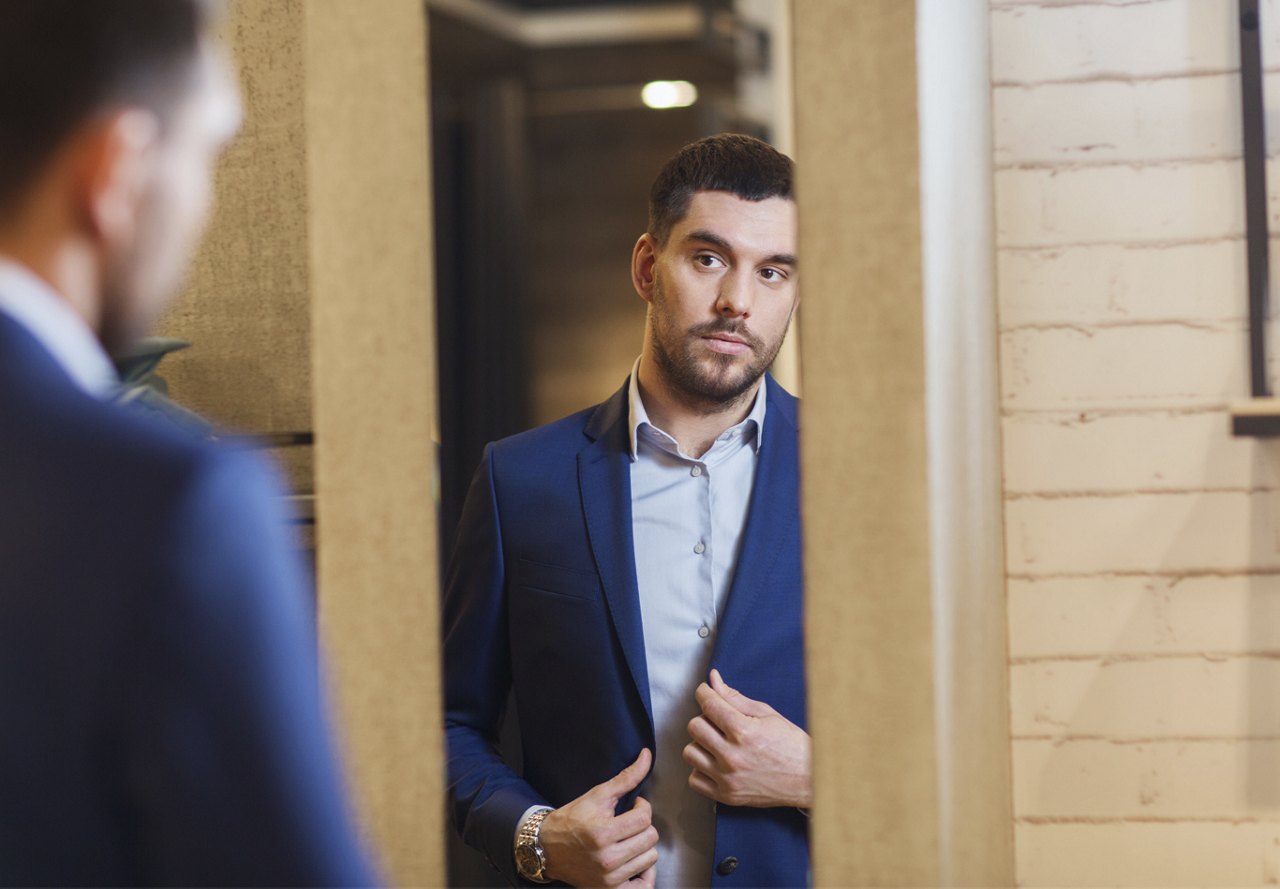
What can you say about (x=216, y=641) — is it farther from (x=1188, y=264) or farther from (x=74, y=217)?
(x=1188, y=264)

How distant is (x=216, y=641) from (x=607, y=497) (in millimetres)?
1144

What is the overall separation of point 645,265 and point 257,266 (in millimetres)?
588

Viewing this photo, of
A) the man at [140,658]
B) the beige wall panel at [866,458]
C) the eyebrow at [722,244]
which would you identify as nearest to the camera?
the man at [140,658]

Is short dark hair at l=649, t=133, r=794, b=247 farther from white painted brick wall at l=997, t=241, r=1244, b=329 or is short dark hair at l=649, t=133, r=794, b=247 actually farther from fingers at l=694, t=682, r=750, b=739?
fingers at l=694, t=682, r=750, b=739

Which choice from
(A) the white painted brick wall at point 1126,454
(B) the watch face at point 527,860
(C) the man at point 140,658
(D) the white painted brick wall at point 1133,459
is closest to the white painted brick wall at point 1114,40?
(D) the white painted brick wall at point 1133,459

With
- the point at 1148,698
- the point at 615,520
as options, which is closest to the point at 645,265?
the point at 615,520

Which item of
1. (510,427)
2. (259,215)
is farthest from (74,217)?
(510,427)

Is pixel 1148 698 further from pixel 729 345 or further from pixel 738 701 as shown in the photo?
pixel 729 345

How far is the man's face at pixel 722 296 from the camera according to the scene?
1760mm

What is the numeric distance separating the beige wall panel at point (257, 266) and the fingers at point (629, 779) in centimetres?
58

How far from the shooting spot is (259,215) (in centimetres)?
157

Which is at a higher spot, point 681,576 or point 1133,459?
point 1133,459

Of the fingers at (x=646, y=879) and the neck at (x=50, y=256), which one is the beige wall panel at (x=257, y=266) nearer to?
the fingers at (x=646, y=879)

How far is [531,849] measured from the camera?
1612 millimetres
